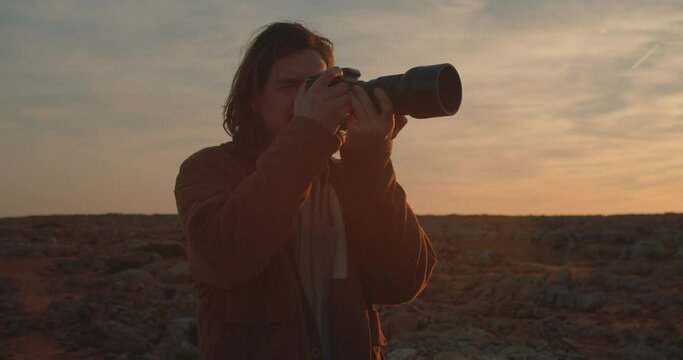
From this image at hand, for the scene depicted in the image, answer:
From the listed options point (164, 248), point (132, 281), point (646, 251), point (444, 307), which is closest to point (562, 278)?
point (444, 307)

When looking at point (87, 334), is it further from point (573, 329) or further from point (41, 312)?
point (573, 329)

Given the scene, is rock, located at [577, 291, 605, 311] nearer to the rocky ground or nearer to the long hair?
the rocky ground

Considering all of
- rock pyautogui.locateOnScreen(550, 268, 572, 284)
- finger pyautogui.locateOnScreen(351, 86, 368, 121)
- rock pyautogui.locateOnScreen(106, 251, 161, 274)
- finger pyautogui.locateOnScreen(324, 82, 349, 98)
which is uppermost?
finger pyautogui.locateOnScreen(324, 82, 349, 98)

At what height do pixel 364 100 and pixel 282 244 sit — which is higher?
pixel 364 100

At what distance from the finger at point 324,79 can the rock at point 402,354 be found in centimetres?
390

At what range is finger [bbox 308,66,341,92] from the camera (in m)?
1.94

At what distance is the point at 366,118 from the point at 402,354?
390cm

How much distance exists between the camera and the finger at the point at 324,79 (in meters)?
1.94

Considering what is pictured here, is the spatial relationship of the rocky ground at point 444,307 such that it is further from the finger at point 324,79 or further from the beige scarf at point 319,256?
the finger at point 324,79

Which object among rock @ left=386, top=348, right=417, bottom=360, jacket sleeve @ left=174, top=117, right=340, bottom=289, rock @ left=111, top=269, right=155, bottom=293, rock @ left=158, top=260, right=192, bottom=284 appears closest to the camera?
jacket sleeve @ left=174, top=117, right=340, bottom=289

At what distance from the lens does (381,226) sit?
2035 mm

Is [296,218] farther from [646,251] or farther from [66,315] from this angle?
[646,251]

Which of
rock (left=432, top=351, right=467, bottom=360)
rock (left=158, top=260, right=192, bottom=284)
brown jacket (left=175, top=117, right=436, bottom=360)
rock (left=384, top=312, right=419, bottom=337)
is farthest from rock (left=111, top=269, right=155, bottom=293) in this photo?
brown jacket (left=175, top=117, right=436, bottom=360)

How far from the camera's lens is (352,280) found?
6.45 feet
